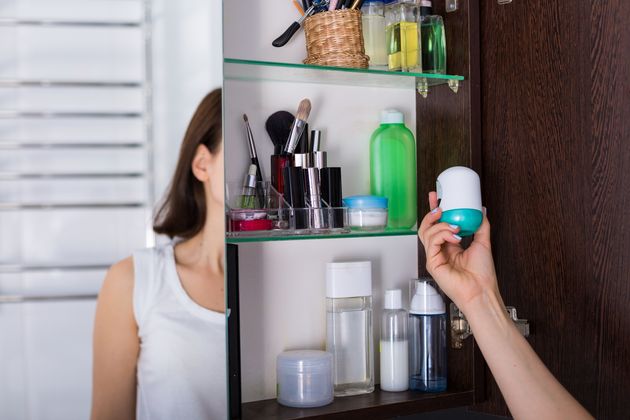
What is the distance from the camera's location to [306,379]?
1.24m

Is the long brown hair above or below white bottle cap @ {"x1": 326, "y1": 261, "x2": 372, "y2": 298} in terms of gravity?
above

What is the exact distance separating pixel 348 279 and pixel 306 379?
0.18 m

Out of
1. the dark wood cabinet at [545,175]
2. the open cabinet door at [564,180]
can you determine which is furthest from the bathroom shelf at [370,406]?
the open cabinet door at [564,180]

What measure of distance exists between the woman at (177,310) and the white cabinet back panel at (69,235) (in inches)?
1.1

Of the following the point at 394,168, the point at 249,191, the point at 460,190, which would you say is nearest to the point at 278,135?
the point at 249,191

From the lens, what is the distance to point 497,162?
1387 millimetres

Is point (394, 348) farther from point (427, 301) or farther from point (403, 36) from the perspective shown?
point (403, 36)

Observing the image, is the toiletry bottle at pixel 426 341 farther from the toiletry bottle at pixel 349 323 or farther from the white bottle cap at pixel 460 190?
the white bottle cap at pixel 460 190

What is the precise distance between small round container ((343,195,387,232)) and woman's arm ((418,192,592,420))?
96 mm

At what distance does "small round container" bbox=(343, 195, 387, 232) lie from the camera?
1263mm

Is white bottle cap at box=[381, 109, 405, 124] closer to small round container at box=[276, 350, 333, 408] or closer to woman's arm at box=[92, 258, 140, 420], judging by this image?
small round container at box=[276, 350, 333, 408]

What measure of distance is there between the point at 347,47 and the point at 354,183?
0.87 feet

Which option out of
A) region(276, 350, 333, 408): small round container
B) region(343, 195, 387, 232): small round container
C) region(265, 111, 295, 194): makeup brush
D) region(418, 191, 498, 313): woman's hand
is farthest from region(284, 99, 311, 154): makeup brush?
region(276, 350, 333, 408): small round container

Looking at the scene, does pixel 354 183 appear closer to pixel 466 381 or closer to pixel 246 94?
pixel 246 94
